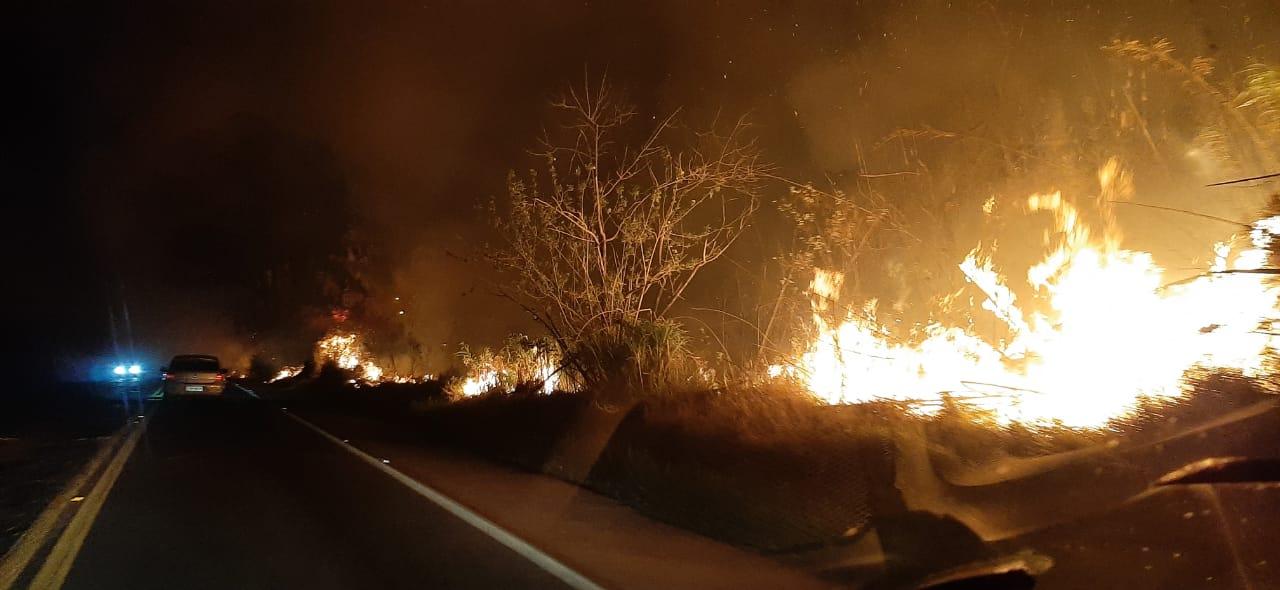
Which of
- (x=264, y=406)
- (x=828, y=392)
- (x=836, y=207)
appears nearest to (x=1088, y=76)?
(x=836, y=207)

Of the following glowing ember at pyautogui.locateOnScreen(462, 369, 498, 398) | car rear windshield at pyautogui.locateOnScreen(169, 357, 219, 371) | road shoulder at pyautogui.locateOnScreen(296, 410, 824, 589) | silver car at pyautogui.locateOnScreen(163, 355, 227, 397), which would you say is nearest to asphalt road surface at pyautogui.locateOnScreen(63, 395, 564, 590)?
road shoulder at pyautogui.locateOnScreen(296, 410, 824, 589)

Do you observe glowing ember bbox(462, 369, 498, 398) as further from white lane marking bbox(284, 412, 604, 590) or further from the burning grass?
the burning grass

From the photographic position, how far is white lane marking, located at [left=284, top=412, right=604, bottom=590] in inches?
276

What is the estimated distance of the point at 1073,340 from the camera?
999cm

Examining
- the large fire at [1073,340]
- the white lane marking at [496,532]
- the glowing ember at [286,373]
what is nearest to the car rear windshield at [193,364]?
the glowing ember at [286,373]

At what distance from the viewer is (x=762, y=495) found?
8945mm

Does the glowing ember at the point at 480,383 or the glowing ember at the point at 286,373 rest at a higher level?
the glowing ember at the point at 286,373

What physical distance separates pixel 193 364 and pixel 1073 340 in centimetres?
3181

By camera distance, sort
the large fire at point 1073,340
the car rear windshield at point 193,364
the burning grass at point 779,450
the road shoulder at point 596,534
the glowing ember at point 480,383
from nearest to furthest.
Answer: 1. the road shoulder at point 596,534
2. the burning grass at point 779,450
3. the large fire at point 1073,340
4. the glowing ember at point 480,383
5. the car rear windshield at point 193,364

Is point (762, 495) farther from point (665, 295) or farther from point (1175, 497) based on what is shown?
point (665, 295)

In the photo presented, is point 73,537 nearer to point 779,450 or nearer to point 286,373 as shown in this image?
point 779,450

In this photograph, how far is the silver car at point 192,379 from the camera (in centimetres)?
3262

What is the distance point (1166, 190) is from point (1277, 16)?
7.03ft

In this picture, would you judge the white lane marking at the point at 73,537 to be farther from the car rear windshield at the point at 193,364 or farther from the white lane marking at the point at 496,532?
the car rear windshield at the point at 193,364
